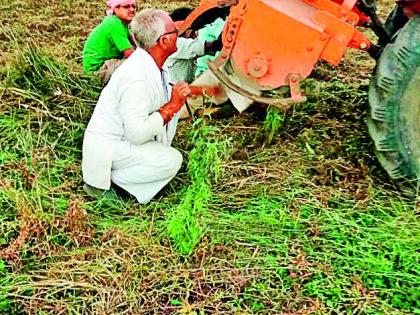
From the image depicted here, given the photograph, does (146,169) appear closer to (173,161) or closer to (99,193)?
(173,161)

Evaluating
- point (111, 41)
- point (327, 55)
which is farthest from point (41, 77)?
point (327, 55)

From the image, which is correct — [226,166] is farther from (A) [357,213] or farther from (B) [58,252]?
(B) [58,252]

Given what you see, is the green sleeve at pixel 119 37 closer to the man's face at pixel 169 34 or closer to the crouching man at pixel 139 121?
the crouching man at pixel 139 121

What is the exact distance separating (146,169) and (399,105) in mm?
1362

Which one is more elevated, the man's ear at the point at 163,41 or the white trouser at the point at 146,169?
the man's ear at the point at 163,41

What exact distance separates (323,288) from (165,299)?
2.32 feet

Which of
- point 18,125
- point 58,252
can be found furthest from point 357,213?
point 18,125

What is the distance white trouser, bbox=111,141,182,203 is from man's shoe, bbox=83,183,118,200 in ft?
0.22

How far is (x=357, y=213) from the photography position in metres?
3.88

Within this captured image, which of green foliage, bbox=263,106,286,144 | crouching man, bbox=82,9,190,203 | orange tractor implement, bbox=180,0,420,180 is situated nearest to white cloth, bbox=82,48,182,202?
crouching man, bbox=82,9,190,203

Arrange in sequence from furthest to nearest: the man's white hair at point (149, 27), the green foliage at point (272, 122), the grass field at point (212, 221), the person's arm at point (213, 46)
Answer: the person's arm at point (213, 46) < the green foliage at point (272, 122) < the man's white hair at point (149, 27) < the grass field at point (212, 221)

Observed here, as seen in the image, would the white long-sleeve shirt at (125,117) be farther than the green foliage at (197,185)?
Yes

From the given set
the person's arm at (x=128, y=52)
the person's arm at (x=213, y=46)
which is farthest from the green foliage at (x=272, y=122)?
the person's arm at (x=128, y=52)

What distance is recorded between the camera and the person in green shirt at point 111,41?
5.18 metres
